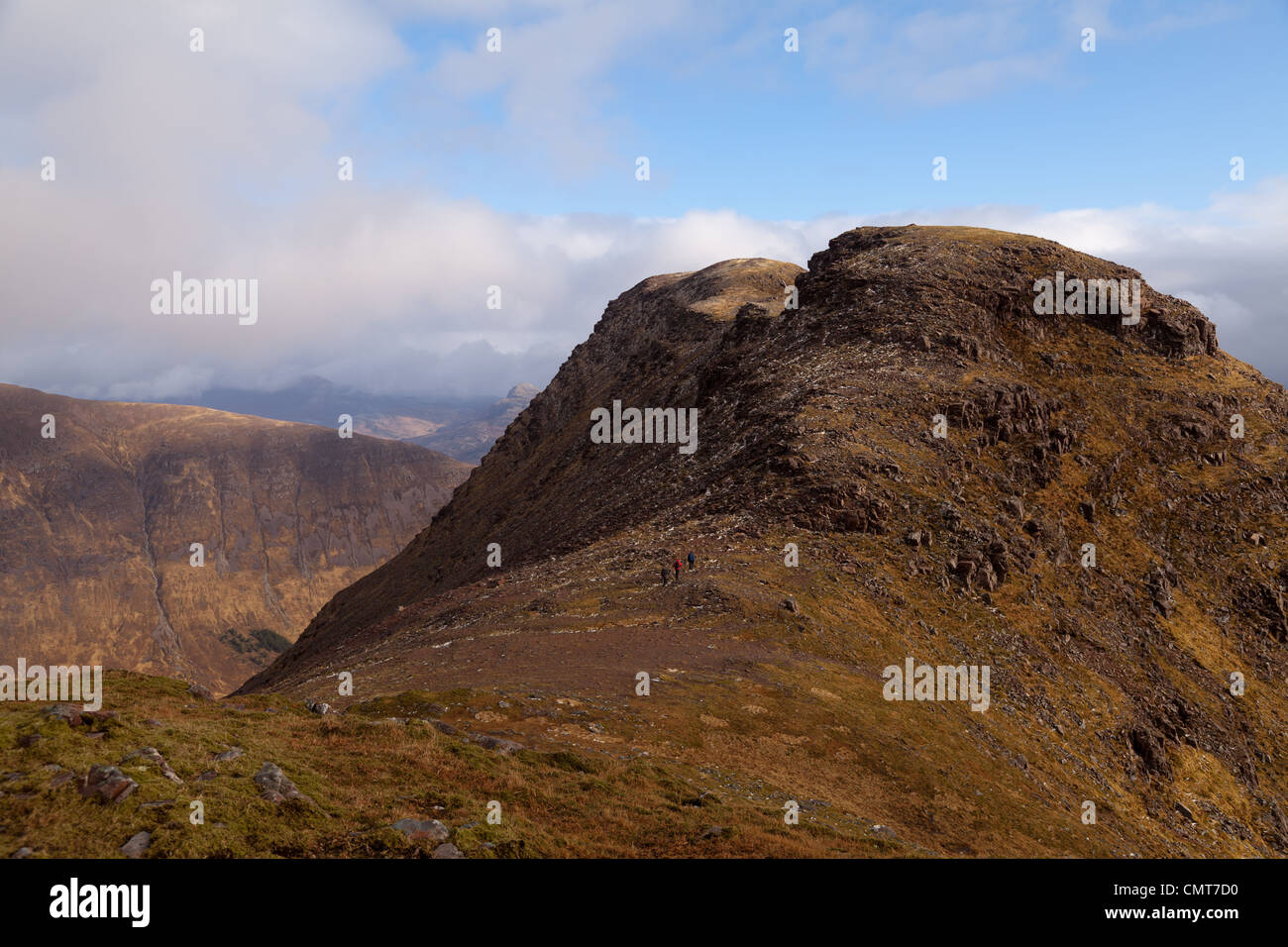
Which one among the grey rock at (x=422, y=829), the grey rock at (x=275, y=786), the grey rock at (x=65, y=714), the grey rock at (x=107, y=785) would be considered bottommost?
the grey rock at (x=422, y=829)

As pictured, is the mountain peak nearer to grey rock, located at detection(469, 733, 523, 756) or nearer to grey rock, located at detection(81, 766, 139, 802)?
grey rock, located at detection(469, 733, 523, 756)

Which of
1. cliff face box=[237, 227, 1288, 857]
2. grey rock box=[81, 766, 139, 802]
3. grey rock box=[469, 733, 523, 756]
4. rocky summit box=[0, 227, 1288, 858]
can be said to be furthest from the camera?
cliff face box=[237, 227, 1288, 857]

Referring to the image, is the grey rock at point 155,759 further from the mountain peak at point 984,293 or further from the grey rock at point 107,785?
the mountain peak at point 984,293

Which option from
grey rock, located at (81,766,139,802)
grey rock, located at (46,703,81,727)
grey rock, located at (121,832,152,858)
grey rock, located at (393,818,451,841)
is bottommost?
grey rock, located at (393,818,451,841)

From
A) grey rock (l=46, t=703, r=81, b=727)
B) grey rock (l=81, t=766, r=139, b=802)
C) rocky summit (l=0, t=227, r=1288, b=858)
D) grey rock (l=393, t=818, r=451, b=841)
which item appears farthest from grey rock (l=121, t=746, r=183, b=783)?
grey rock (l=393, t=818, r=451, b=841)

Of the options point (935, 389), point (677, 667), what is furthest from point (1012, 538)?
point (677, 667)

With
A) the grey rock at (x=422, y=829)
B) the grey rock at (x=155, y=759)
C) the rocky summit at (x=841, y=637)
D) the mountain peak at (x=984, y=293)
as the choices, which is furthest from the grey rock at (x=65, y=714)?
the mountain peak at (x=984, y=293)

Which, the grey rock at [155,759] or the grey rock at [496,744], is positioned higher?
the grey rock at [155,759]
